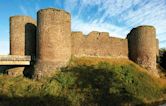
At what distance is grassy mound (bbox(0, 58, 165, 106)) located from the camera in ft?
67.4

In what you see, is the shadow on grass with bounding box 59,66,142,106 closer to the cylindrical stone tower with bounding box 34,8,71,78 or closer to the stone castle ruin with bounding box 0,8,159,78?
the cylindrical stone tower with bounding box 34,8,71,78

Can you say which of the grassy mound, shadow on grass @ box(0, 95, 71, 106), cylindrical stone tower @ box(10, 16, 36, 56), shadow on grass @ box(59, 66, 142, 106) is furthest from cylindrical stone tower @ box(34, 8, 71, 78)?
shadow on grass @ box(0, 95, 71, 106)

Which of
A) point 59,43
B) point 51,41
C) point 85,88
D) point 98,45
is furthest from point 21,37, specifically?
point 85,88

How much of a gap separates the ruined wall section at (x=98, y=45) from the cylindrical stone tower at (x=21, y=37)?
4107 millimetres

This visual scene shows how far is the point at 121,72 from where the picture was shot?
26.7m

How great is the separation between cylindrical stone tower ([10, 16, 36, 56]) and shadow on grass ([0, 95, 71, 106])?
23.4 feet

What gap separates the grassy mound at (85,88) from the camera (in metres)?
20.5

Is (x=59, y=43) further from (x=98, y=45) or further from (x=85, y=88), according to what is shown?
(x=98, y=45)

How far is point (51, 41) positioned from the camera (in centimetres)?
2441

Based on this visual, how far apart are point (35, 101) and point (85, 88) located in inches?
171

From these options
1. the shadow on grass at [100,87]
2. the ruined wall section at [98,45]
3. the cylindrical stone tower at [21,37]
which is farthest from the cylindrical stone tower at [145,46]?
the cylindrical stone tower at [21,37]

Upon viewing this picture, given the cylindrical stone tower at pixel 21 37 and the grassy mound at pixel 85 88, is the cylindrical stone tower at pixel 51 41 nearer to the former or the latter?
the grassy mound at pixel 85 88

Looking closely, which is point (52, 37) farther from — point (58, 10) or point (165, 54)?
point (165, 54)

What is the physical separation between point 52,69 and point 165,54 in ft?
63.4
